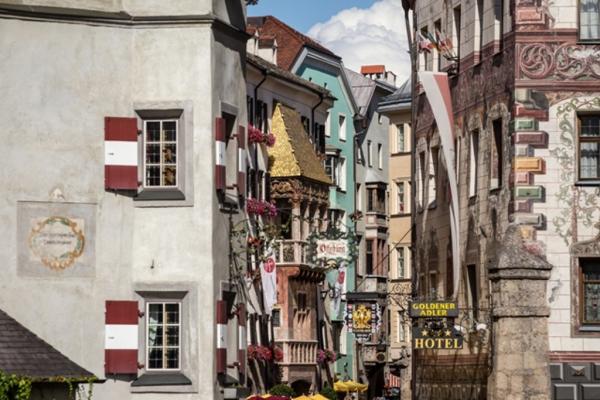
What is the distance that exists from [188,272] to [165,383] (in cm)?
196

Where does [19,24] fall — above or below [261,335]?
above

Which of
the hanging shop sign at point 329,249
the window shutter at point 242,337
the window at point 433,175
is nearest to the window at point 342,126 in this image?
the hanging shop sign at point 329,249

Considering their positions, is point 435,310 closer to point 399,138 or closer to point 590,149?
point 590,149

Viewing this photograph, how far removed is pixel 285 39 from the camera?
92062 mm

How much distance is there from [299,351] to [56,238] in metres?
42.1

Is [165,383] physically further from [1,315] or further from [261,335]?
[261,335]

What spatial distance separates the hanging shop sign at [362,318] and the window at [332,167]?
49.8ft

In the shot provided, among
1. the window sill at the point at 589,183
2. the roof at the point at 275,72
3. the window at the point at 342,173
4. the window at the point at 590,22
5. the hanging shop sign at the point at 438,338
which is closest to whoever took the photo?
the window sill at the point at 589,183

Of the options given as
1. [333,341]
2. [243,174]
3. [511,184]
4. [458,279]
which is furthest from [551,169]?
[333,341]

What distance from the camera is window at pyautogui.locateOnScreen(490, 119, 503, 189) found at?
154ft

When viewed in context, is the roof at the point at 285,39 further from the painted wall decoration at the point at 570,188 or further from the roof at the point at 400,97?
the painted wall decoration at the point at 570,188

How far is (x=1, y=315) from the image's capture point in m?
36.9

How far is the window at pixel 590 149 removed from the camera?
45.4m

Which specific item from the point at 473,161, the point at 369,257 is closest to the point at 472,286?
the point at 473,161
